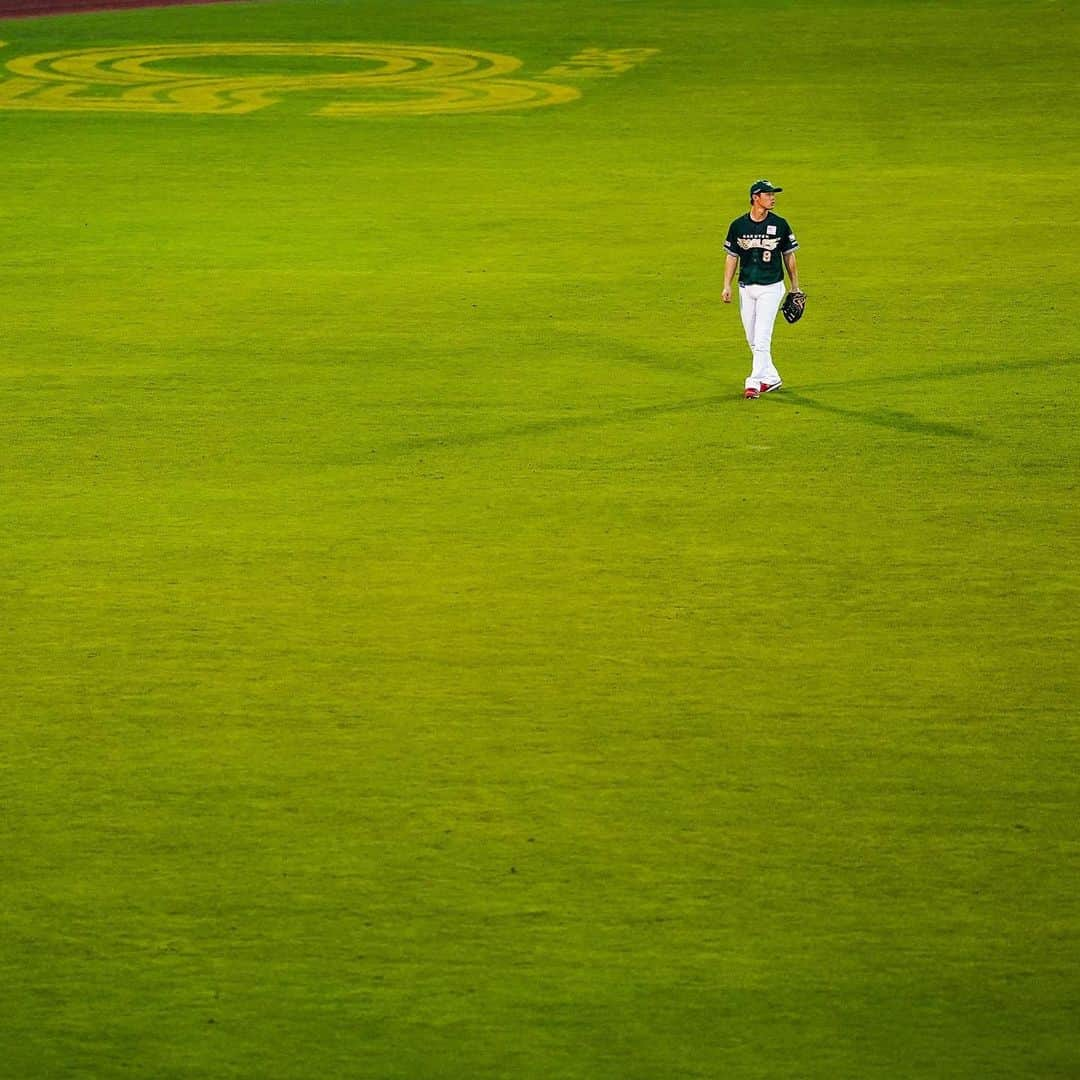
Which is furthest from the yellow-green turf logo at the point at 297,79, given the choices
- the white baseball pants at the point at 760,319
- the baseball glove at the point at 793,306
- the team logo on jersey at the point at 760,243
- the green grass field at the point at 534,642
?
the team logo on jersey at the point at 760,243

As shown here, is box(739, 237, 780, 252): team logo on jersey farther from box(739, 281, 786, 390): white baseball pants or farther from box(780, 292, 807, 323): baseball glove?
box(780, 292, 807, 323): baseball glove

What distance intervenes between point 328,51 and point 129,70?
3.41m

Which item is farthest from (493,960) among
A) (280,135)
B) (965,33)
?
(965,33)

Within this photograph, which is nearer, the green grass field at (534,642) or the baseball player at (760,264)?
the green grass field at (534,642)

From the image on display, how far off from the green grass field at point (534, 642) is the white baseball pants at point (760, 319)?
380 mm

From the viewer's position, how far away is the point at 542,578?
11633 millimetres

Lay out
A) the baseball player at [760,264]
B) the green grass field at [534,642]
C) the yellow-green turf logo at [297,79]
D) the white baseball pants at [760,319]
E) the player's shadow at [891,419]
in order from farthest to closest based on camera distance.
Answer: the yellow-green turf logo at [297,79], the white baseball pants at [760,319], the baseball player at [760,264], the player's shadow at [891,419], the green grass field at [534,642]

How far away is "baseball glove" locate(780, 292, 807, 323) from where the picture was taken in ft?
50.9

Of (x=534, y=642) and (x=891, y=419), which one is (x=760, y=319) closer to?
(x=891, y=419)

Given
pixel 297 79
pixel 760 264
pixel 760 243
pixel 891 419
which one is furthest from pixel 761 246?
pixel 297 79

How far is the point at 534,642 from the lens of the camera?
35.0 ft

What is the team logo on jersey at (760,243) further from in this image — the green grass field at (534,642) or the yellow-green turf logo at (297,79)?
the yellow-green turf logo at (297,79)

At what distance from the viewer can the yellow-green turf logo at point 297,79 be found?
3088 cm

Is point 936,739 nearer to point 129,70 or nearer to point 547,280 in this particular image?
point 547,280
